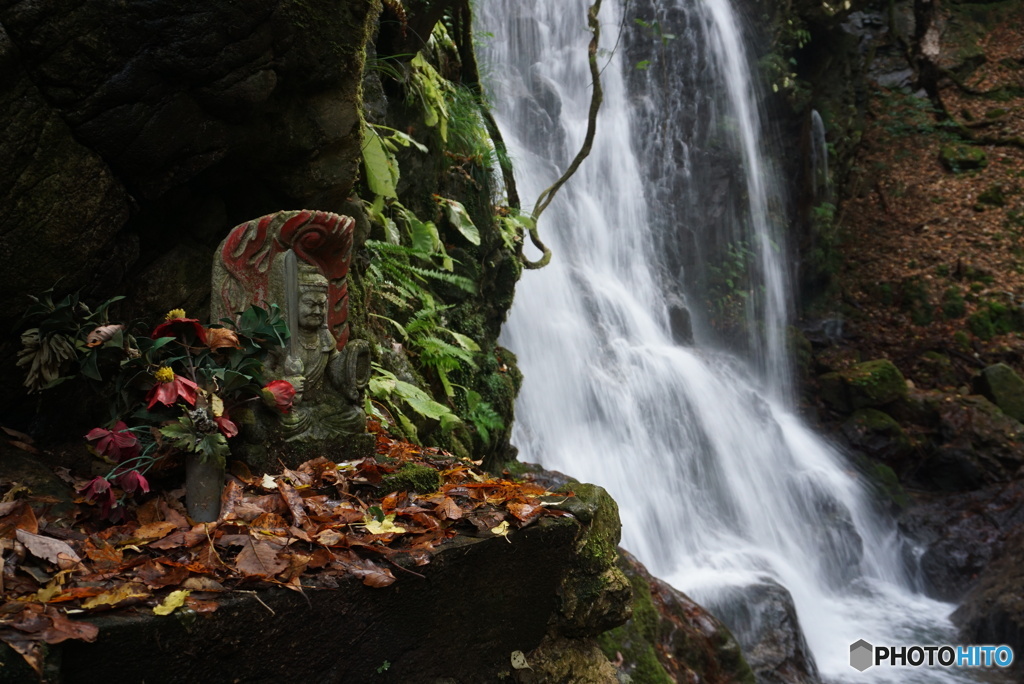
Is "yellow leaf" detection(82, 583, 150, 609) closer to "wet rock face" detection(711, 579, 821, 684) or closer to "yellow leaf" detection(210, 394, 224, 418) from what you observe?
"yellow leaf" detection(210, 394, 224, 418)

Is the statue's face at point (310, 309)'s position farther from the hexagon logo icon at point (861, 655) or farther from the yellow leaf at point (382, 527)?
the hexagon logo icon at point (861, 655)

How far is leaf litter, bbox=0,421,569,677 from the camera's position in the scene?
76.3 inches

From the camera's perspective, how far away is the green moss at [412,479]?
288cm

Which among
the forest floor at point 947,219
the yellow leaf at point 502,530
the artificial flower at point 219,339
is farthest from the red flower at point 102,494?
the forest floor at point 947,219

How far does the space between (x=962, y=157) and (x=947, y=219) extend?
1.80 metres

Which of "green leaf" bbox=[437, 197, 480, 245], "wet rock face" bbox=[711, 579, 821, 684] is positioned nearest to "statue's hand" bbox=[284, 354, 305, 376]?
"green leaf" bbox=[437, 197, 480, 245]

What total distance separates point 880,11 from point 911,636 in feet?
48.7

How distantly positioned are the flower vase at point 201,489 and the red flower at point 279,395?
1.14ft

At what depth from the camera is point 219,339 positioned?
2.73 m

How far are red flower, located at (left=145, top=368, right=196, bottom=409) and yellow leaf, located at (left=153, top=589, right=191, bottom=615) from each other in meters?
0.73

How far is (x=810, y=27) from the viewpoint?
1505 cm

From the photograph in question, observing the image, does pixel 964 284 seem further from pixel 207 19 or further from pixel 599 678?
pixel 207 19

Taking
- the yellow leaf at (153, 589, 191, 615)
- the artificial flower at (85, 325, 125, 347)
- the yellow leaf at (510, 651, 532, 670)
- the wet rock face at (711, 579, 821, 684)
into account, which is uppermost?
the artificial flower at (85, 325, 125, 347)

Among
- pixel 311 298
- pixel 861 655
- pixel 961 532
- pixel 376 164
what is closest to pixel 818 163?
pixel 961 532
